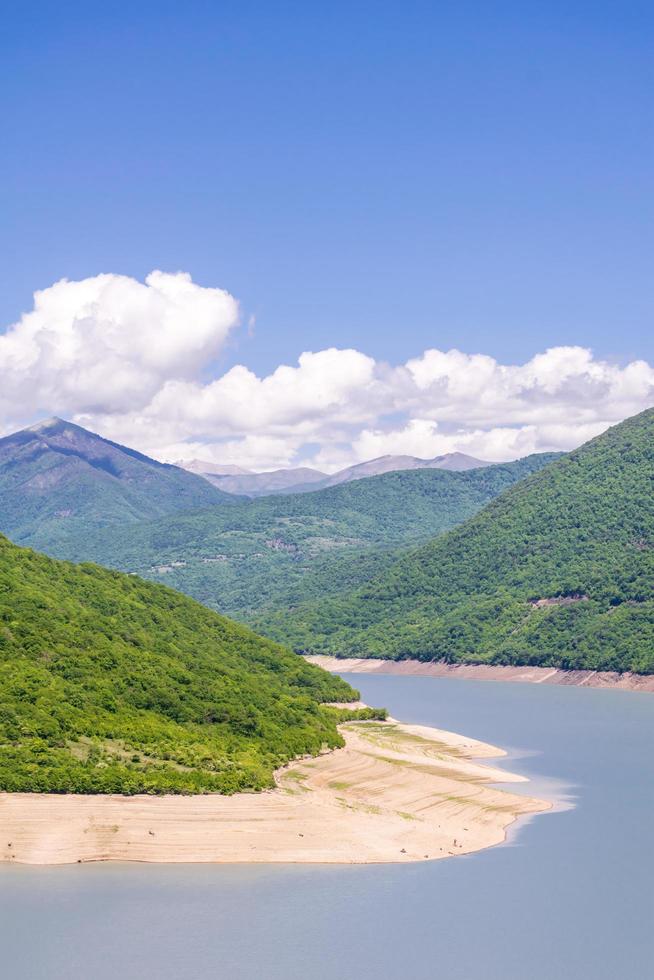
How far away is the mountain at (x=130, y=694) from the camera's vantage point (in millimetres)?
88850

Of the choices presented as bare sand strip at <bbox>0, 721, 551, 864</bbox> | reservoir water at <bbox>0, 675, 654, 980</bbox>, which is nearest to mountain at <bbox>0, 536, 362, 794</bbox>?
bare sand strip at <bbox>0, 721, 551, 864</bbox>

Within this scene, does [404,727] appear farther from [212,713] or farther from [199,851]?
[199,851]

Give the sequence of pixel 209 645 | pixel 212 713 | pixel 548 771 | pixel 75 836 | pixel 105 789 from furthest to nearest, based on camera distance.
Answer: pixel 209 645, pixel 548 771, pixel 212 713, pixel 105 789, pixel 75 836

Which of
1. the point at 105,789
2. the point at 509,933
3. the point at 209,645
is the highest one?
the point at 209,645

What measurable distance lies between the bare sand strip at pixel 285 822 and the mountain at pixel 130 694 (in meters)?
2.65

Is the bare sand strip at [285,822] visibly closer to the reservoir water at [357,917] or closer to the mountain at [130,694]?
the reservoir water at [357,917]

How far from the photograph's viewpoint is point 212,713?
10575 cm

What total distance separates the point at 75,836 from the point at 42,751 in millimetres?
10087

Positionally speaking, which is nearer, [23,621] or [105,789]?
[105,789]

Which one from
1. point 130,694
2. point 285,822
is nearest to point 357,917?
point 285,822

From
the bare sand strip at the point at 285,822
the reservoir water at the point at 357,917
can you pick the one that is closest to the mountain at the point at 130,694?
the bare sand strip at the point at 285,822

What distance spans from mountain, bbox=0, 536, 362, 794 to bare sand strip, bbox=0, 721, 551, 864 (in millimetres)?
2653

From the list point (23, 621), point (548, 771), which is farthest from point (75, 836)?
point (548, 771)

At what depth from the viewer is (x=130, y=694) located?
10362 cm
